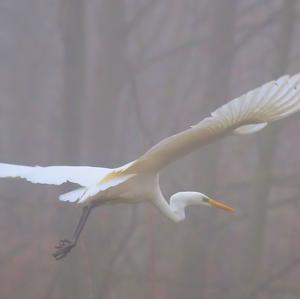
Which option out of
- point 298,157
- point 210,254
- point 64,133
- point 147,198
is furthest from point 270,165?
point 147,198

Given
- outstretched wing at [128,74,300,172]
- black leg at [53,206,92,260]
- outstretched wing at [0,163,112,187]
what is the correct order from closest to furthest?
outstretched wing at [128,74,300,172], outstretched wing at [0,163,112,187], black leg at [53,206,92,260]

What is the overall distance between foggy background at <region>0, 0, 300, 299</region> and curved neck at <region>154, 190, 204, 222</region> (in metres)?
1.13

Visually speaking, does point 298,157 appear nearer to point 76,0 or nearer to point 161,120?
point 161,120

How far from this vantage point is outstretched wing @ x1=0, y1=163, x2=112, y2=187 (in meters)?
1.22

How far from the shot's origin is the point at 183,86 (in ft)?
14.1

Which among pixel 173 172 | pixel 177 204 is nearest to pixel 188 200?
pixel 177 204

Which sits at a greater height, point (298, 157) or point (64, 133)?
point (64, 133)

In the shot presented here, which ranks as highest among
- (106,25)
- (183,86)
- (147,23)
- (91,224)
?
(147,23)

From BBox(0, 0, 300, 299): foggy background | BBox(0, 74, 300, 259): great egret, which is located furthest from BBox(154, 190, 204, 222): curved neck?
BBox(0, 0, 300, 299): foggy background

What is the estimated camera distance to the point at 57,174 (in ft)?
4.12

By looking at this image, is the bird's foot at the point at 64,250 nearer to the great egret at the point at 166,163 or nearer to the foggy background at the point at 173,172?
the great egret at the point at 166,163

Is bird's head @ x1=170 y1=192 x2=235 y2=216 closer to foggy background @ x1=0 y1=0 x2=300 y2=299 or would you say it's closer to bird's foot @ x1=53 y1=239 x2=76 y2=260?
bird's foot @ x1=53 y1=239 x2=76 y2=260

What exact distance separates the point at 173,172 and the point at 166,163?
8.33 ft

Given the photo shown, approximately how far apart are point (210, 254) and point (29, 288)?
1039mm
